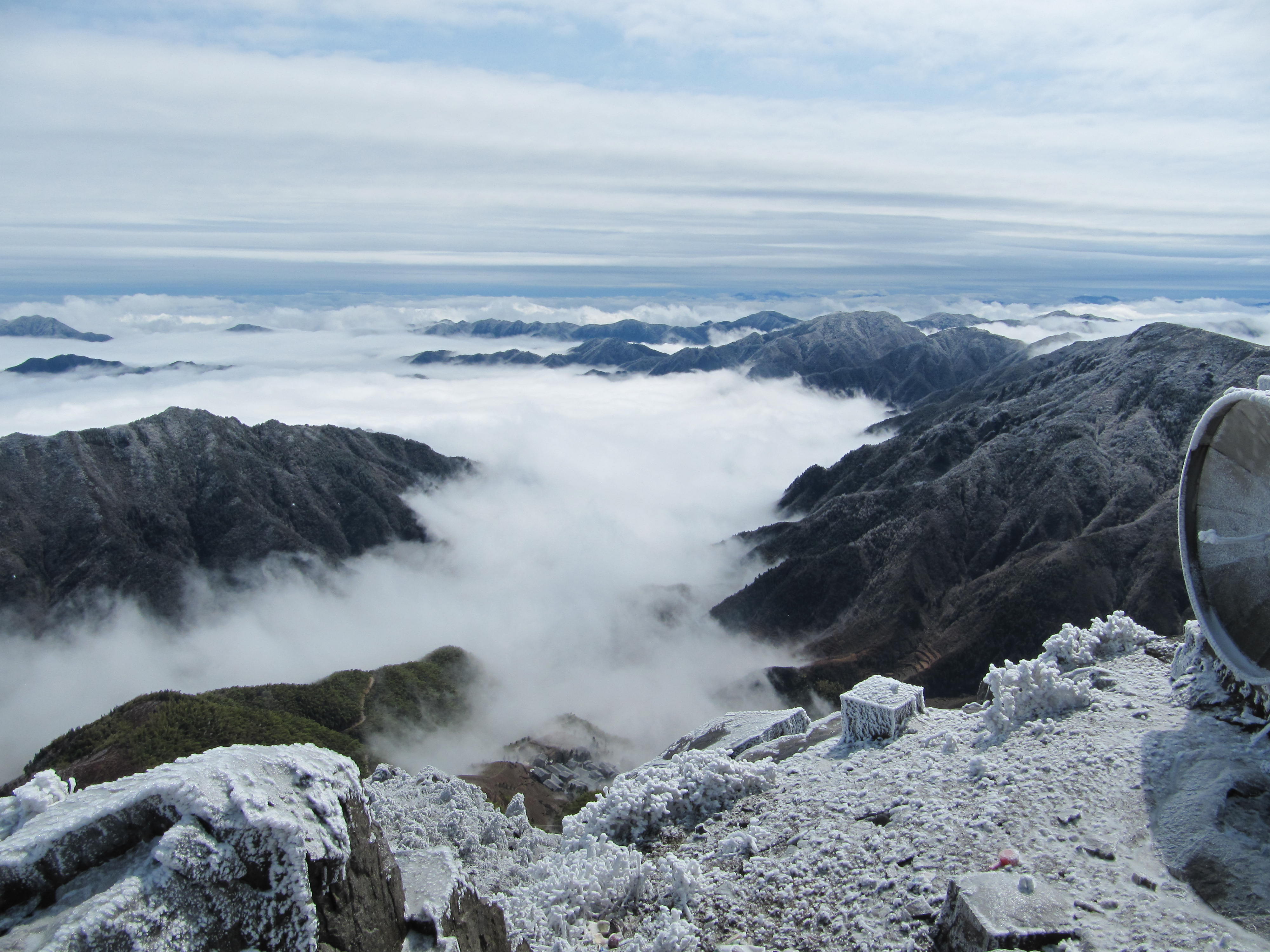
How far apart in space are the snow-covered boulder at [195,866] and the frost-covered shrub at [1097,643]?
1714cm

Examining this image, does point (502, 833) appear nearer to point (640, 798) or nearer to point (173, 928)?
point (640, 798)

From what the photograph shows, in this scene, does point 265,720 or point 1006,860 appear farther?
point 265,720

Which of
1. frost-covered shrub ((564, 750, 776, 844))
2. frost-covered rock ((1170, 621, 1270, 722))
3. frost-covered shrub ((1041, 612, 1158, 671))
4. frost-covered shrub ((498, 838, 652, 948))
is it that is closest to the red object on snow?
frost-covered rock ((1170, 621, 1270, 722))

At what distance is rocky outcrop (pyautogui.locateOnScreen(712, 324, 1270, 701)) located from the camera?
435 ft

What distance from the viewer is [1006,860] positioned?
11.8 metres

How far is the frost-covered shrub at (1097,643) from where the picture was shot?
62.2ft

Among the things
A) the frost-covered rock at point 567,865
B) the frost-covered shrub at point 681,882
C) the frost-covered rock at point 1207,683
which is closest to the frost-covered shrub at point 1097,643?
the frost-covered rock at point 1207,683

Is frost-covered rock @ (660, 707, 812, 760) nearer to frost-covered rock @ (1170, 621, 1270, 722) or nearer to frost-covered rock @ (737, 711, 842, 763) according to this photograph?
frost-covered rock @ (737, 711, 842, 763)

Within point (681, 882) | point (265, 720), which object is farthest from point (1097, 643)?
point (265, 720)

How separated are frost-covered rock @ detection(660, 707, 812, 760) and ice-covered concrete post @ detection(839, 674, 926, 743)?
13.1ft

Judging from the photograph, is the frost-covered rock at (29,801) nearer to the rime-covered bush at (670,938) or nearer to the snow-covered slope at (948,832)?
the snow-covered slope at (948,832)

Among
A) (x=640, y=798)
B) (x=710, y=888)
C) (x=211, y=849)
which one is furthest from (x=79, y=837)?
(x=640, y=798)

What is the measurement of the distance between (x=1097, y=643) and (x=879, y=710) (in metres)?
5.95

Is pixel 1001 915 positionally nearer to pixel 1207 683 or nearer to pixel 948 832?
pixel 948 832
